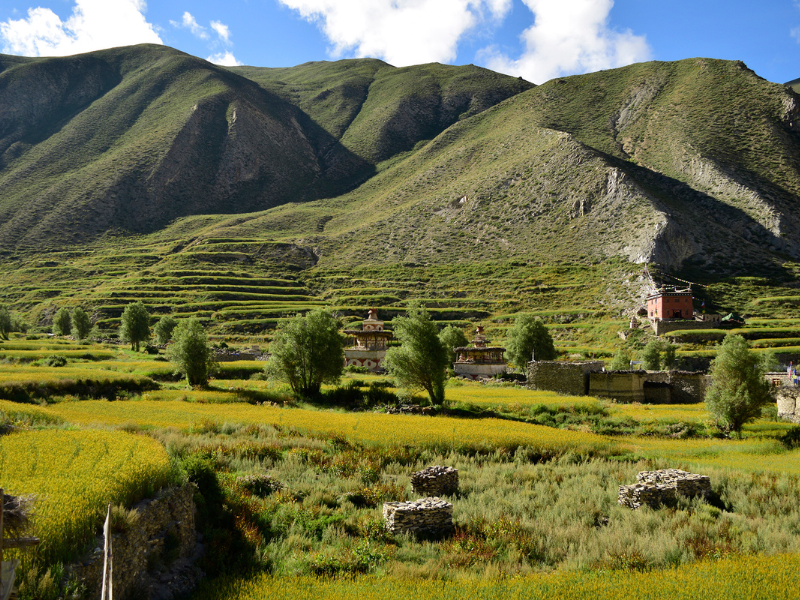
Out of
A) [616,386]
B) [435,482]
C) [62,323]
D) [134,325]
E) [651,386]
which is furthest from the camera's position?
[62,323]

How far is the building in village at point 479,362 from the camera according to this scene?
6022 cm

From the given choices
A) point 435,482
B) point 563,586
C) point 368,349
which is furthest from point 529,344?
point 563,586

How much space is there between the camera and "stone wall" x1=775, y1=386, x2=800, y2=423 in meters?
33.9

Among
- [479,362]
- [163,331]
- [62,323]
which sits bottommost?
[479,362]

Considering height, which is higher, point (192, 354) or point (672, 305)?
point (672, 305)

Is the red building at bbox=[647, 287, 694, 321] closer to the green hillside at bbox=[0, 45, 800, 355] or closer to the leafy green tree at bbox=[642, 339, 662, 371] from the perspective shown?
the green hillside at bbox=[0, 45, 800, 355]

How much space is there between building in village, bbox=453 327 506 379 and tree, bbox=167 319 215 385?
31.0m

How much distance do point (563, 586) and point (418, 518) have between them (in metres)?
4.63

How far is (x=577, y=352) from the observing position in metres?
69.5

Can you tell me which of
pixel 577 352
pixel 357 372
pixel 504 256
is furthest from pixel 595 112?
pixel 357 372

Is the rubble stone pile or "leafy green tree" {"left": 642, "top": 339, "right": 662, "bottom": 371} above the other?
"leafy green tree" {"left": 642, "top": 339, "right": 662, "bottom": 371}

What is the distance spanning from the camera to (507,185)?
127 m

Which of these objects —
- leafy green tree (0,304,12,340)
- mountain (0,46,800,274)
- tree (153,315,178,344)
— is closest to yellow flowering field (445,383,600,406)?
tree (153,315,178,344)

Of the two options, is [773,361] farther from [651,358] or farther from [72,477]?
[72,477]
